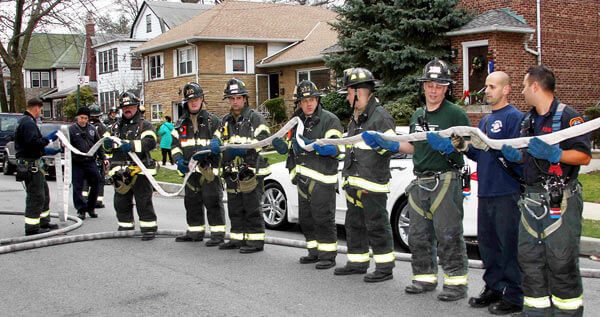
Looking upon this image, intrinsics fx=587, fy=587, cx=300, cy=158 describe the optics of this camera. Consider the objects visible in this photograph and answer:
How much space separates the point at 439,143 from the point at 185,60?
30.5 metres

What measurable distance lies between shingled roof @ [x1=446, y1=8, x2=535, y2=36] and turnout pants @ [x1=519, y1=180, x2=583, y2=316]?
1575 cm

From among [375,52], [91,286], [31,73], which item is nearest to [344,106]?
[375,52]

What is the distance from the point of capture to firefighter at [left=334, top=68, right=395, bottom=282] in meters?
6.05

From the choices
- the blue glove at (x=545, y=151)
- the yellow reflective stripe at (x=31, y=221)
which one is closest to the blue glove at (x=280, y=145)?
the blue glove at (x=545, y=151)

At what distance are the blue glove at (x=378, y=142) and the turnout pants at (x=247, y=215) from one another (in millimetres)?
2268

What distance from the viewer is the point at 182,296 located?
5773 millimetres

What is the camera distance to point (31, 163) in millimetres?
9055

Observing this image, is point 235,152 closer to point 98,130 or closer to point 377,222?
point 377,222

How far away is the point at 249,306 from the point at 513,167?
8.68 ft

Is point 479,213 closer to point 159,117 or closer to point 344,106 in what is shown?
point 344,106

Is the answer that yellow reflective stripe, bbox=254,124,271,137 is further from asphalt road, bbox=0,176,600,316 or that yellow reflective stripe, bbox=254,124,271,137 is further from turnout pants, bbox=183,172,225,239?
asphalt road, bbox=0,176,600,316

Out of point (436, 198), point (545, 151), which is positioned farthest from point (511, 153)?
point (436, 198)

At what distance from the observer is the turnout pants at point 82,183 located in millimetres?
10789

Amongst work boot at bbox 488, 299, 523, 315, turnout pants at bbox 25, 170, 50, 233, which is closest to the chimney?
turnout pants at bbox 25, 170, 50, 233
